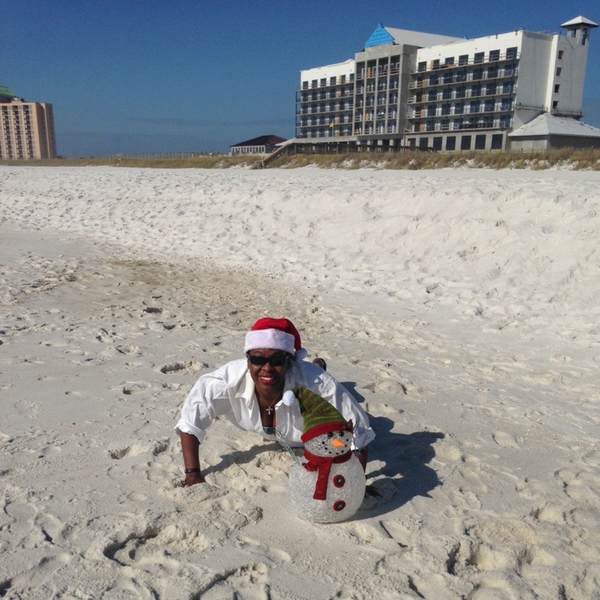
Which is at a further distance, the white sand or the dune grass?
the dune grass

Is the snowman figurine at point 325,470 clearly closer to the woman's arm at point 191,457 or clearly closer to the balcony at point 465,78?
the woman's arm at point 191,457

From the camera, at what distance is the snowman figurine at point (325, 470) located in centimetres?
253

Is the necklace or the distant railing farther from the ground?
the distant railing

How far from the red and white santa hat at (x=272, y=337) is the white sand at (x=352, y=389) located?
2.65 feet

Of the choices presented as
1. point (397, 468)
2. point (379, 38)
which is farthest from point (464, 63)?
point (397, 468)

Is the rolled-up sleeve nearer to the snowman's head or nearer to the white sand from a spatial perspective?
the white sand

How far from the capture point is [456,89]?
49.2 metres

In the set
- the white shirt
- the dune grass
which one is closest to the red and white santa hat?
the white shirt

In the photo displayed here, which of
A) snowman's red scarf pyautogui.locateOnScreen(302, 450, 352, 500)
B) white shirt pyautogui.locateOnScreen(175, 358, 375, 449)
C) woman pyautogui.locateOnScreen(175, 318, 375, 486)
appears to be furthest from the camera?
white shirt pyautogui.locateOnScreen(175, 358, 375, 449)

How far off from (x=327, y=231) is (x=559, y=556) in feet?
25.8

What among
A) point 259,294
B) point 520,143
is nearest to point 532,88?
point 520,143

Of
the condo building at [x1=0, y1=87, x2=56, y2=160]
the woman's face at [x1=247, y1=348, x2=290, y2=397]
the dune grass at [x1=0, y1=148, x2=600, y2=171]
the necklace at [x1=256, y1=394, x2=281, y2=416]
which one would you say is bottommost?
the necklace at [x1=256, y1=394, x2=281, y2=416]

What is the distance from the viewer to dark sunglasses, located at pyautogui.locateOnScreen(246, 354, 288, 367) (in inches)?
110

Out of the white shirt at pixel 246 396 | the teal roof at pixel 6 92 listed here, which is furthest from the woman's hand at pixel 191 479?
the teal roof at pixel 6 92
